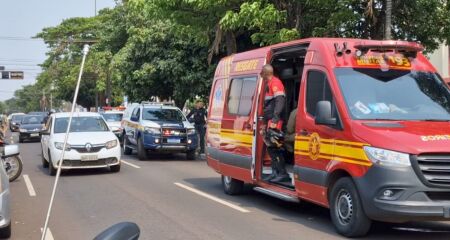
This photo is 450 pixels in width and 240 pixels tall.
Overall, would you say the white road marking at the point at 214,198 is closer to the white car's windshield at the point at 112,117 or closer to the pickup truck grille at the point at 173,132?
the pickup truck grille at the point at 173,132

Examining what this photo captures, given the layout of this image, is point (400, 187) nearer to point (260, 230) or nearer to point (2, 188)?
point (260, 230)

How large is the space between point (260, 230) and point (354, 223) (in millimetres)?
1321

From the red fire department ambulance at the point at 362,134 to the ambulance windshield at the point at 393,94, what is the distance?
0.05 ft

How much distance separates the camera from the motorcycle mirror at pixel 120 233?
2752mm

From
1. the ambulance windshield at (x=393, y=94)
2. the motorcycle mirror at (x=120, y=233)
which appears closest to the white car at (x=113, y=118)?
the ambulance windshield at (x=393, y=94)

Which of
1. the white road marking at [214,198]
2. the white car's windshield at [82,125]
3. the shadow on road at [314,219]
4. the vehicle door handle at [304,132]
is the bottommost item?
the white road marking at [214,198]

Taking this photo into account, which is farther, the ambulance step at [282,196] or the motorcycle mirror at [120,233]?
the ambulance step at [282,196]

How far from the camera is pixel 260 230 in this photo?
7789 mm

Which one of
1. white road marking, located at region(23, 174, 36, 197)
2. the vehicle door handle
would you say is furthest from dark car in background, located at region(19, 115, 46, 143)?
the vehicle door handle

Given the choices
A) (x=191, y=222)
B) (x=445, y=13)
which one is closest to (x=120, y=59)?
(x=445, y=13)

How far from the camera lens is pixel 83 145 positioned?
14.3 m

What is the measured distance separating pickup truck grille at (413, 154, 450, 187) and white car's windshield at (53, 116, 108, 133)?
1037 centimetres

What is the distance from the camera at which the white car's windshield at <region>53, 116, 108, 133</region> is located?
15.2 meters

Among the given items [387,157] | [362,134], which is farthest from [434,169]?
[362,134]
